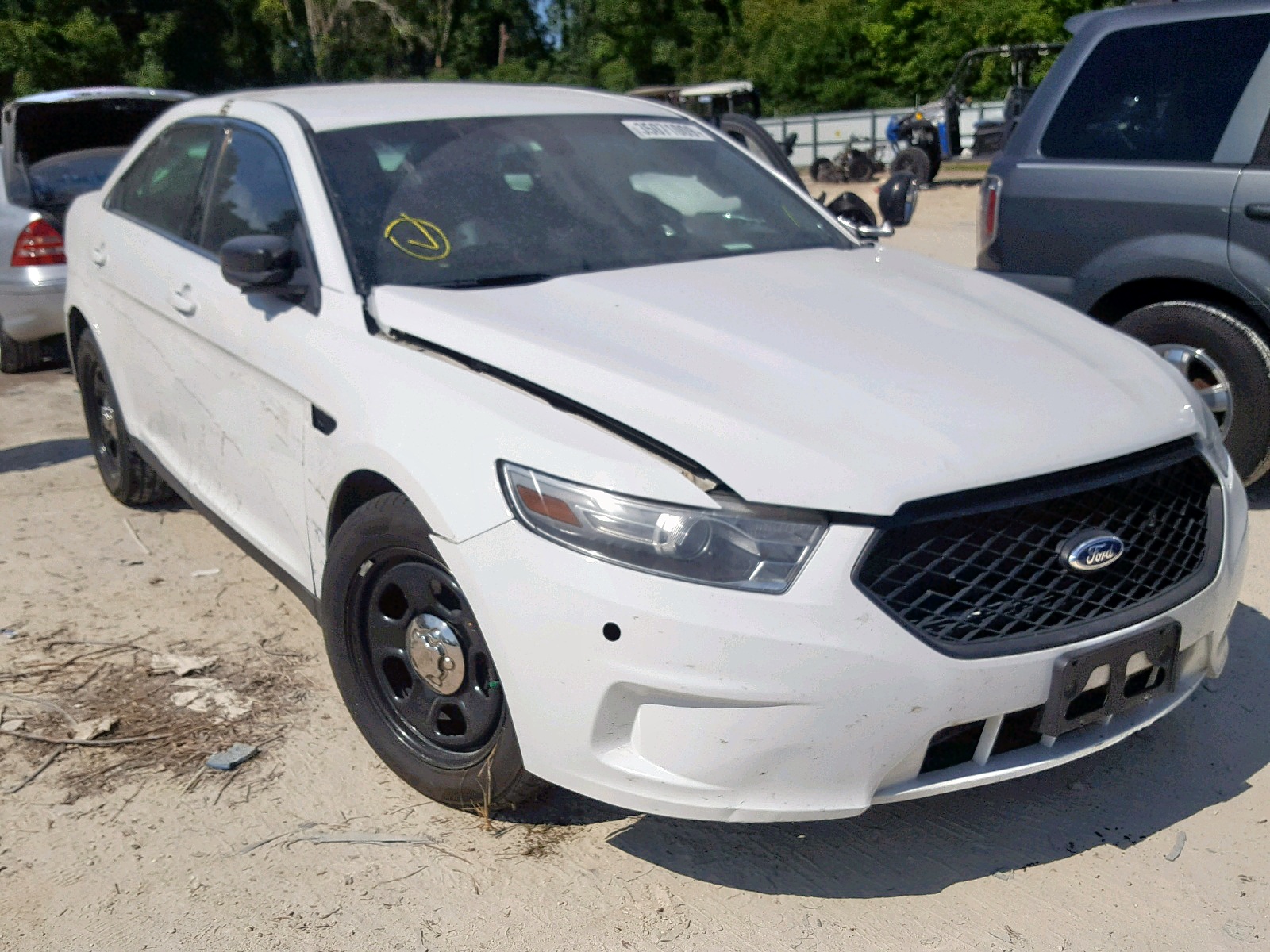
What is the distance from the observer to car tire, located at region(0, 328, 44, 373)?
7562mm

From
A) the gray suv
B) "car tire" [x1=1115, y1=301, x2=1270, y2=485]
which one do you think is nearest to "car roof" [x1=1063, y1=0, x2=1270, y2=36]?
the gray suv

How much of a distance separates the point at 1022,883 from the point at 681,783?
829 mm

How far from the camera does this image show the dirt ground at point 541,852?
258 cm

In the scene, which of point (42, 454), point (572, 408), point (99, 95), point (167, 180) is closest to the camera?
point (572, 408)

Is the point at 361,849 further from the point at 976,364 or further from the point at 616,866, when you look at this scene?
the point at 976,364

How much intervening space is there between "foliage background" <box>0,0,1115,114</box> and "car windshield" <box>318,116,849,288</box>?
37.4 meters

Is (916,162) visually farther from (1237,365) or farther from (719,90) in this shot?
(1237,365)

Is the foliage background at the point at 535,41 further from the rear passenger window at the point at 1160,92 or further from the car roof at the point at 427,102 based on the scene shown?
the car roof at the point at 427,102

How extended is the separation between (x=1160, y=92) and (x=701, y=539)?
11.8 ft

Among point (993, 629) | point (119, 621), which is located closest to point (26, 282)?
point (119, 621)

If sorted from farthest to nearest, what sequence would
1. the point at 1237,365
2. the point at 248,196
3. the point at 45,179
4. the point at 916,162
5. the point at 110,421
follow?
the point at 916,162 < the point at 45,179 < the point at 110,421 < the point at 1237,365 < the point at 248,196

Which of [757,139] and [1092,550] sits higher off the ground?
[757,139]

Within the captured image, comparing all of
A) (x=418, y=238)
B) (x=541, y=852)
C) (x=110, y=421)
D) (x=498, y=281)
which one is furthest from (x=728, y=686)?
(x=110, y=421)

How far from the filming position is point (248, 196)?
3789mm
